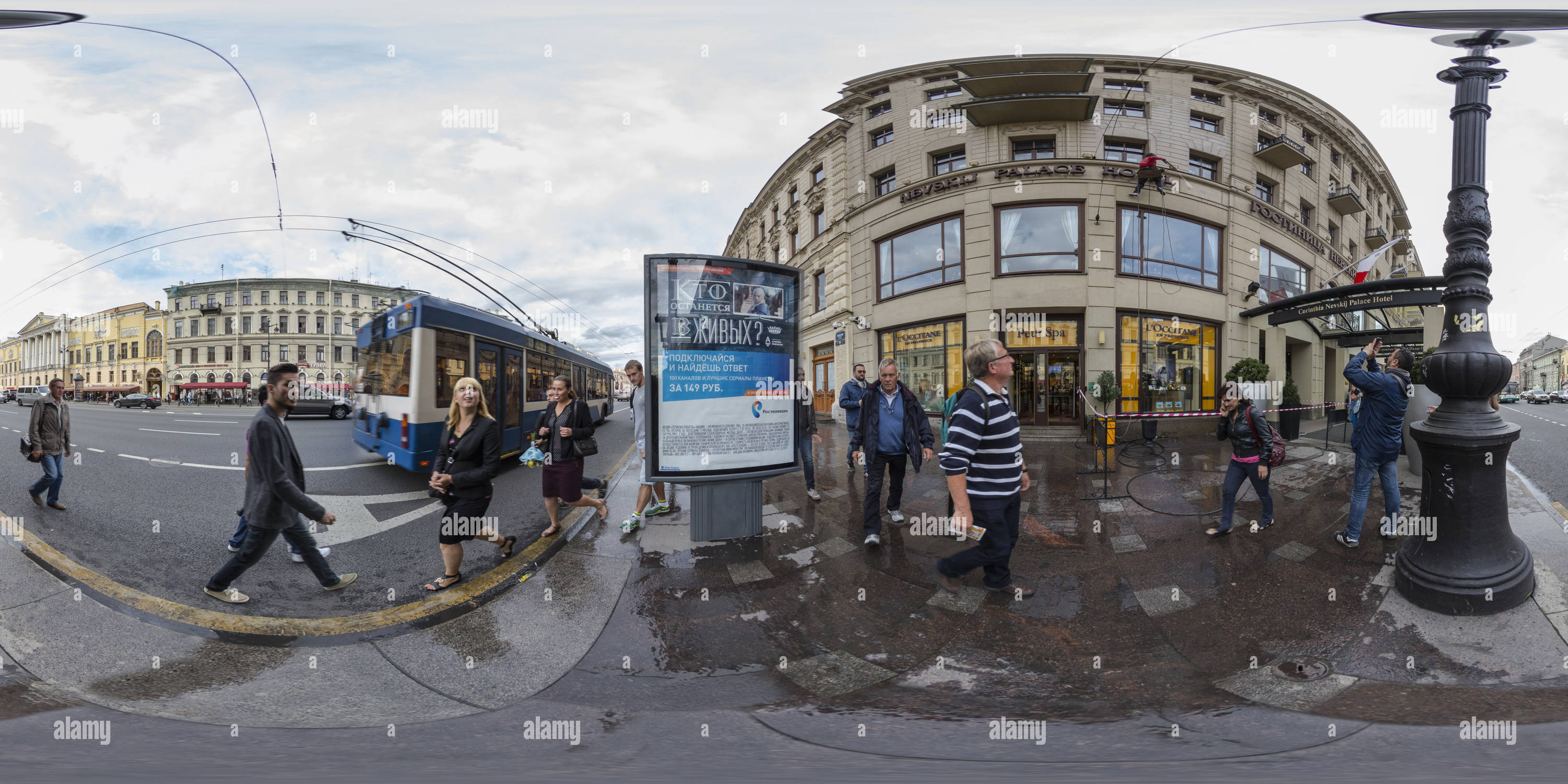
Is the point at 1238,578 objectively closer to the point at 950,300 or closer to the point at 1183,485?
the point at 1183,485

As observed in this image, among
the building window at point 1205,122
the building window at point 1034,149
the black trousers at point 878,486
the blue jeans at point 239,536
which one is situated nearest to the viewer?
the blue jeans at point 239,536

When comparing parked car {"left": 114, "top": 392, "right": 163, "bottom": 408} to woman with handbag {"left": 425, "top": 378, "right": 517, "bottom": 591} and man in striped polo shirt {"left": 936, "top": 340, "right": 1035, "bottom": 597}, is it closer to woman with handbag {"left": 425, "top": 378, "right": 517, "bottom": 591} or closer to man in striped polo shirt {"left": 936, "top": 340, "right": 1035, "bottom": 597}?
woman with handbag {"left": 425, "top": 378, "right": 517, "bottom": 591}

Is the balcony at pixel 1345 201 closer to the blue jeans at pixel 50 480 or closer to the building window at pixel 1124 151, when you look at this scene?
the building window at pixel 1124 151

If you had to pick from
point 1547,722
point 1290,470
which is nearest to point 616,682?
point 1547,722

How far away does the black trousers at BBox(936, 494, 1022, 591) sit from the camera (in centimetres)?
352

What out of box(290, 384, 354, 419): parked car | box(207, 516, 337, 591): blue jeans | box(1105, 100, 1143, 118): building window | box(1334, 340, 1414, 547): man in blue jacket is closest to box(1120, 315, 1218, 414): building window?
box(1105, 100, 1143, 118): building window

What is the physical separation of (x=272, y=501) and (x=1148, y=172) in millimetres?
17297

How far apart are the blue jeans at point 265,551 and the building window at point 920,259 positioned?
45.9ft

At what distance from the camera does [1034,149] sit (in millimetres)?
14070

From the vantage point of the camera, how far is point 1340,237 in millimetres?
18984

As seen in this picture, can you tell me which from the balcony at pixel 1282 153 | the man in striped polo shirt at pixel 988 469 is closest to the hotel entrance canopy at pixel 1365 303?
the balcony at pixel 1282 153

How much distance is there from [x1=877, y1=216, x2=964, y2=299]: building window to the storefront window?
1256mm

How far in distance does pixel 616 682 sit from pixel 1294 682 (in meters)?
3.57

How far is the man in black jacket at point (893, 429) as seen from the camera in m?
5.28
